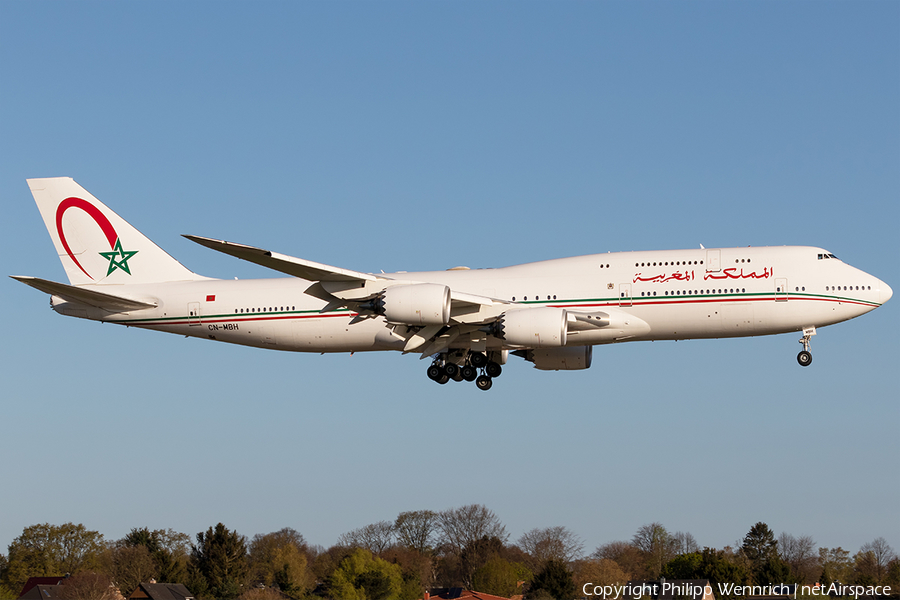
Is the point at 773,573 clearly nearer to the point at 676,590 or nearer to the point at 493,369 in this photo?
the point at 676,590

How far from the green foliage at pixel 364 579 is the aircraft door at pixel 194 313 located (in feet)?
97.6

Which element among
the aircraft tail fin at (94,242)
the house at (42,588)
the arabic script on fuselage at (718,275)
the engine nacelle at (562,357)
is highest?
the aircraft tail fin at (94,242)

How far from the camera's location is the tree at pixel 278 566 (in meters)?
81.8

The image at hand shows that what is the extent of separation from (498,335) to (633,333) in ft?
17.2

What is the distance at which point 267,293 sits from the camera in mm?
46031

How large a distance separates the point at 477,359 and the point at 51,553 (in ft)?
185

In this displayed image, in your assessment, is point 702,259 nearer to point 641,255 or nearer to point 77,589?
point 641,255

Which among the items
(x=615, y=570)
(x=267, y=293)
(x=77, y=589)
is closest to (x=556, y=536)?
(x=615, y=570)

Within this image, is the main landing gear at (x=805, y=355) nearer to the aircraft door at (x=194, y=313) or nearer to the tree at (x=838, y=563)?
the aircraft door at (x=194, y=313)

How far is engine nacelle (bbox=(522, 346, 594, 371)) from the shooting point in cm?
4659

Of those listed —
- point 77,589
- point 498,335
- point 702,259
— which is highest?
point 702,259

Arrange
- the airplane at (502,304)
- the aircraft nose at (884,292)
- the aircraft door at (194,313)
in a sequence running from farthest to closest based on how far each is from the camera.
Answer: the aircraft door at (194,313) → the aircraft nose at (884,292) → the airplane at (502,304)

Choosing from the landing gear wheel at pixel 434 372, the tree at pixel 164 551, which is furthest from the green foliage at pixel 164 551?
the landing gear wheel at pixel 434 372

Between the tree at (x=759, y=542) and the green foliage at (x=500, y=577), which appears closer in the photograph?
the green foliage at (x=500, y=577)
